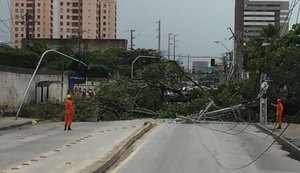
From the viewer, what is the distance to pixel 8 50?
265ft

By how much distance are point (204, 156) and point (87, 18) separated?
98.3 meters

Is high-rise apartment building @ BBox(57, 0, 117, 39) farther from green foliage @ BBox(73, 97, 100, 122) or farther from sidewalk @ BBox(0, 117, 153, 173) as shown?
sidewalk @ BBox(0, 117, 153, 173)

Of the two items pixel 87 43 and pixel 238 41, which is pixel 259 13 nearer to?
pixel 87 43

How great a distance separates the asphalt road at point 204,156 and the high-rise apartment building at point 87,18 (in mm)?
83314

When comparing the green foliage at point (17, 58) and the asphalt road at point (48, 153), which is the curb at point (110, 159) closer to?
the asphalt road at point (48, 153)

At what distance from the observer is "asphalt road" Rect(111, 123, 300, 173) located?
43.4 feet

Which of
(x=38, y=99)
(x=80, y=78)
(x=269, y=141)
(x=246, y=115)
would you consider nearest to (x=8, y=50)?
(x=80, y=78)

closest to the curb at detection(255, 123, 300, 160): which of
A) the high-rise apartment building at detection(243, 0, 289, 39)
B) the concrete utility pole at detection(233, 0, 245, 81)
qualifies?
the concrete utility pole at detection(233, 0, 245, 81)

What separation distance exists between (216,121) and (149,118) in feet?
16.6

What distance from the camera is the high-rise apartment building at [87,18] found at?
108812 millimetres

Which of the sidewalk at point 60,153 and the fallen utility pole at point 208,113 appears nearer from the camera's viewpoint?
the sidewalk at point 60,153

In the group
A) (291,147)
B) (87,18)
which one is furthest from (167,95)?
(87,18)

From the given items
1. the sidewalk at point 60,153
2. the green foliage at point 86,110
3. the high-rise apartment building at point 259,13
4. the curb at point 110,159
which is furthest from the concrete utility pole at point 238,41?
the curb at point 110,159

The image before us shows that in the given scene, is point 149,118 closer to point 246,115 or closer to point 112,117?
point 112,117
